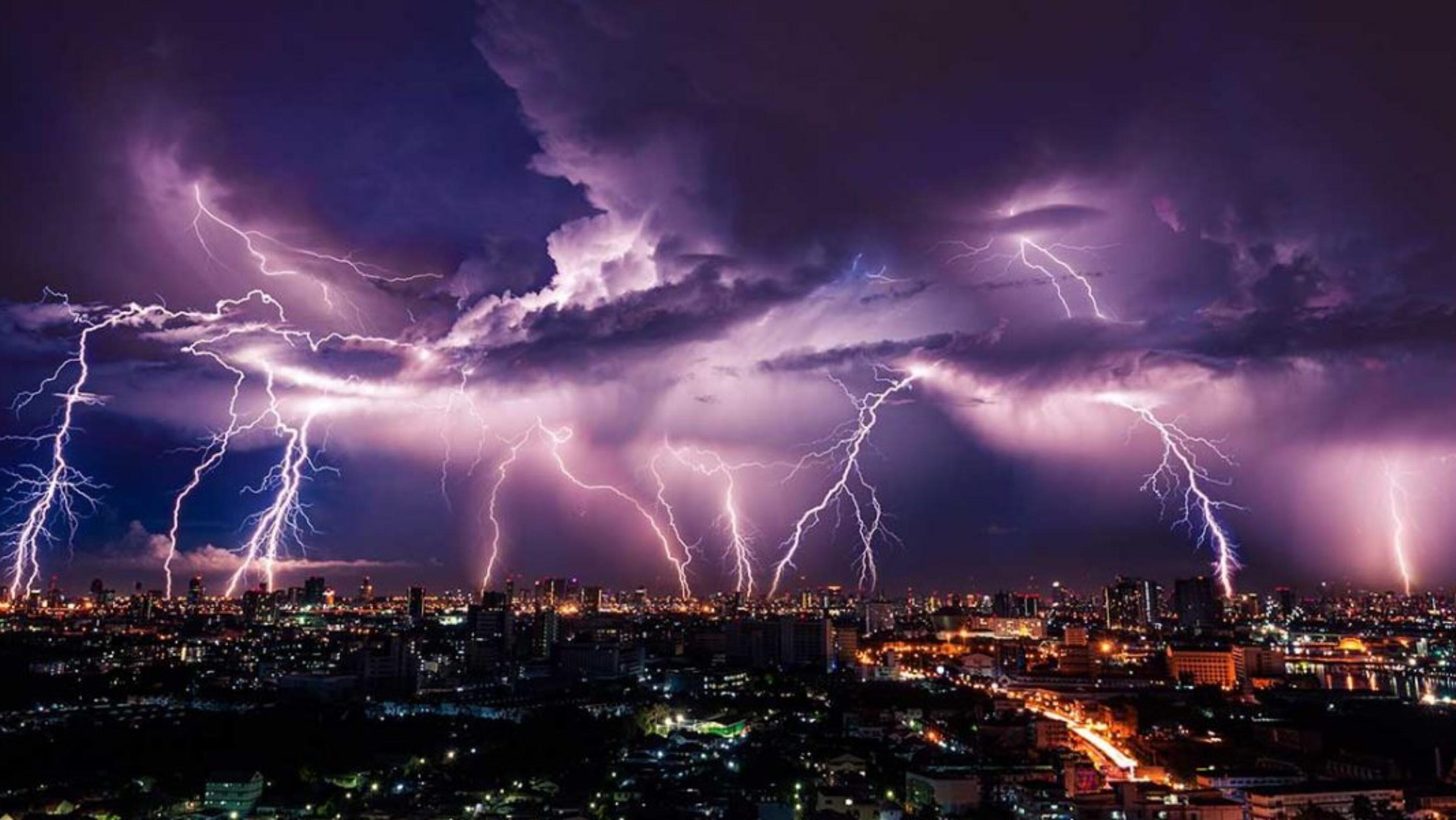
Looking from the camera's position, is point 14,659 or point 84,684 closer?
point 84,684

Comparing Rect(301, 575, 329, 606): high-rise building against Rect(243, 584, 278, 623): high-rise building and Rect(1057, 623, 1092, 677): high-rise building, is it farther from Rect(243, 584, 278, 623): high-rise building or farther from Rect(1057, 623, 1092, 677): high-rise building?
Rect(1057, 623, 1092, 677): high-rise building

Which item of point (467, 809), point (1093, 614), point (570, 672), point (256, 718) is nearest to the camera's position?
point (467, 809)

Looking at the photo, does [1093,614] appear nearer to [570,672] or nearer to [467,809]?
[570,672]

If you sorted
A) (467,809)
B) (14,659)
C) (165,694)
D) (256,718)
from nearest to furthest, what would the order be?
(467,809), (256,718), (165,694), (14,659)

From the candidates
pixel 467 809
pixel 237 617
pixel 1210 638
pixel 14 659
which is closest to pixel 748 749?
pixel 467 809

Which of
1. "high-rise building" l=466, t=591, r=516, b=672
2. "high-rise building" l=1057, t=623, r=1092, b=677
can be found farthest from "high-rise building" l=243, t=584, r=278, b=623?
"high-rise building" l=1057, t=623, r=1092, b=677

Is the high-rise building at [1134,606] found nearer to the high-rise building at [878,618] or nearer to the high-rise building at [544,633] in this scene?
the high-rise building at [878,618]

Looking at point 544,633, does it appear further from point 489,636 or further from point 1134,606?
point 1134,606

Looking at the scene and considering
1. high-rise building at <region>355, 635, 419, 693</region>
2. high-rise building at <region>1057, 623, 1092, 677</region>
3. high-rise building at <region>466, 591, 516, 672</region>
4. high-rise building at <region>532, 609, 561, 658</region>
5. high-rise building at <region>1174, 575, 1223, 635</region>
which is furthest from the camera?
high-rise building at <region>1174, 575, 1223, 635</region>
